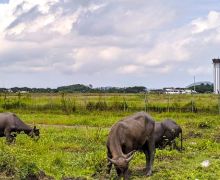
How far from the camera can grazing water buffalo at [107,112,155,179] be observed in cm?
1244

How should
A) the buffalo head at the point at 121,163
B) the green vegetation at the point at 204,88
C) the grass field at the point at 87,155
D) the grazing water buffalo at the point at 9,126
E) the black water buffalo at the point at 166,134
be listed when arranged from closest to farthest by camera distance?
the buffalo head at the point at 121,163, the grass field at the point at 87,155, the black water buffalo at the point at 166,134, the grazing water buffalo at the point at 9,126, the green vegetation at the point at 204,88

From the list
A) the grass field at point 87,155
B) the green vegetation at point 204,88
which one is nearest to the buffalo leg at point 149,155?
the grass field at point 87,155

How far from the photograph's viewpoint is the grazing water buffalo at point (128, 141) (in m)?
12.4

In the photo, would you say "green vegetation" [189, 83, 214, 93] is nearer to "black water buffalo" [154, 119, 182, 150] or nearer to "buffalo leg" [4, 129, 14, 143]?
"black water buffalo" [154, 119, 182, 150]

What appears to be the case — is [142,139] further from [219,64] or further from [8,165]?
[219,64]

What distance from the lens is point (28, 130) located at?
2111 centimetres

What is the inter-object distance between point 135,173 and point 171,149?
14.8ft

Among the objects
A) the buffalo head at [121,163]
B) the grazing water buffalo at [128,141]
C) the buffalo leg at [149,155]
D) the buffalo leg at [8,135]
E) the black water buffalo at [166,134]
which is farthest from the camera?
the buffalo leg at [8,135]

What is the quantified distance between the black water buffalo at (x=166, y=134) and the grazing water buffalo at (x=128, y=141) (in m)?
3.55

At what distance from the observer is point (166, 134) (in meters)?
18.5

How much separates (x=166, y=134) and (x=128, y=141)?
17.0 ft

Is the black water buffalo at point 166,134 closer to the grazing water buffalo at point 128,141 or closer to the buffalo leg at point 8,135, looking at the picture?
the grazing water buffalo at point 128,141

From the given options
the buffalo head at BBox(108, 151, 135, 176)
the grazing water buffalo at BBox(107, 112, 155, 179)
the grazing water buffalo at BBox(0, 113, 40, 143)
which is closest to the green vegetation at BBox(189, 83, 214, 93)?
the grazing water buffalo at BBox(0, 113, 40, 143)

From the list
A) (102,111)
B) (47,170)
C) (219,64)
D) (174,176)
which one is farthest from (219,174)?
(219,64)
